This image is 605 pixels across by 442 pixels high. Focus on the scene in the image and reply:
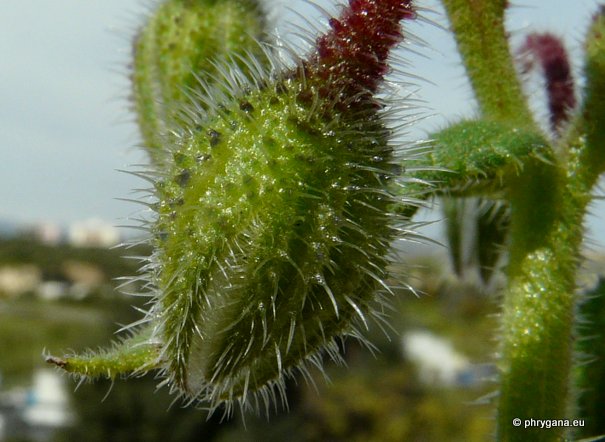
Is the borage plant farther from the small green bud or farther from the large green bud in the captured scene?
the small green bud

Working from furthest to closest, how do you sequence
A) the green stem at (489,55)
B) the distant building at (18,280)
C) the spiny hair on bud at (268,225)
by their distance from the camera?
1. the distant building at (18,280)
2. the green stem at (489,55)
3. the spiny hair on bud at (268,225)

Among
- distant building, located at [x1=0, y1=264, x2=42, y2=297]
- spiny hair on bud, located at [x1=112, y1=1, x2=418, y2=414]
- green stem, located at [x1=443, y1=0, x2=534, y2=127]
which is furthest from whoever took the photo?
distant building, located at [x1=0, y1=264, x2=42, y2=297]

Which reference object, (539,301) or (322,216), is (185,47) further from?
(539,301)

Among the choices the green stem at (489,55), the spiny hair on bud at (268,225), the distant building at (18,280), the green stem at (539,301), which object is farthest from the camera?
the distant building at (18,280)

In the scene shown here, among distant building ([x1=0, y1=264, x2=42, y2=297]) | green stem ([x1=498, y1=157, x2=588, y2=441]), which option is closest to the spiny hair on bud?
green stem ([x1=498, y1=157, x2=588, y2=441])

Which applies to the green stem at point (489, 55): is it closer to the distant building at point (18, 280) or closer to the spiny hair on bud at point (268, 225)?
the spiny hair on bud at point (268, 225)

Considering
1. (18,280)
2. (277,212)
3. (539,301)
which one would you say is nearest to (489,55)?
(539,301)

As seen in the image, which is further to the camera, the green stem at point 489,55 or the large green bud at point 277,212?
the green stem at point 489,55

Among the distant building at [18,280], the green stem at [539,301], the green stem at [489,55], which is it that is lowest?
the green stem at [539,301]

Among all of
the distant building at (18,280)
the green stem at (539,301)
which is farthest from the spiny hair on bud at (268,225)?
the distant building at (18,280)
